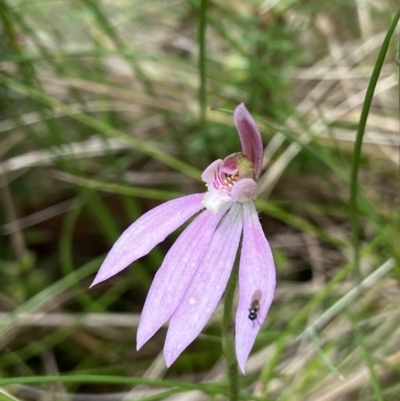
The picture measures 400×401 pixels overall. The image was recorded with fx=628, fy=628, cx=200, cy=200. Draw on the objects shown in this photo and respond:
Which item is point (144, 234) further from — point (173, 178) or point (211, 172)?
point (173, 178)

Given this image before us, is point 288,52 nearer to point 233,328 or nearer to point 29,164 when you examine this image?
point 29,164

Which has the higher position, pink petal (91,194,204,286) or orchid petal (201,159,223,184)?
orchid petal (201,159,223,184)

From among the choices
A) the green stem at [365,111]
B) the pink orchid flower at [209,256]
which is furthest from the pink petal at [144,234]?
the green stem at [365,111]

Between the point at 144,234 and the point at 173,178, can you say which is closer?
the point at 144,234

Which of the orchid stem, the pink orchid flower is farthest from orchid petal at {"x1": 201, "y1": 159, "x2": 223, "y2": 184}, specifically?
the orchid stem

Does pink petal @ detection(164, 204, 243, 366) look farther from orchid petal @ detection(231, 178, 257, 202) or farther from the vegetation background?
the vegetation background

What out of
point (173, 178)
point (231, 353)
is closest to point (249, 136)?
point (231, 353)

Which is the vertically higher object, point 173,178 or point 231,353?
point 173,178
